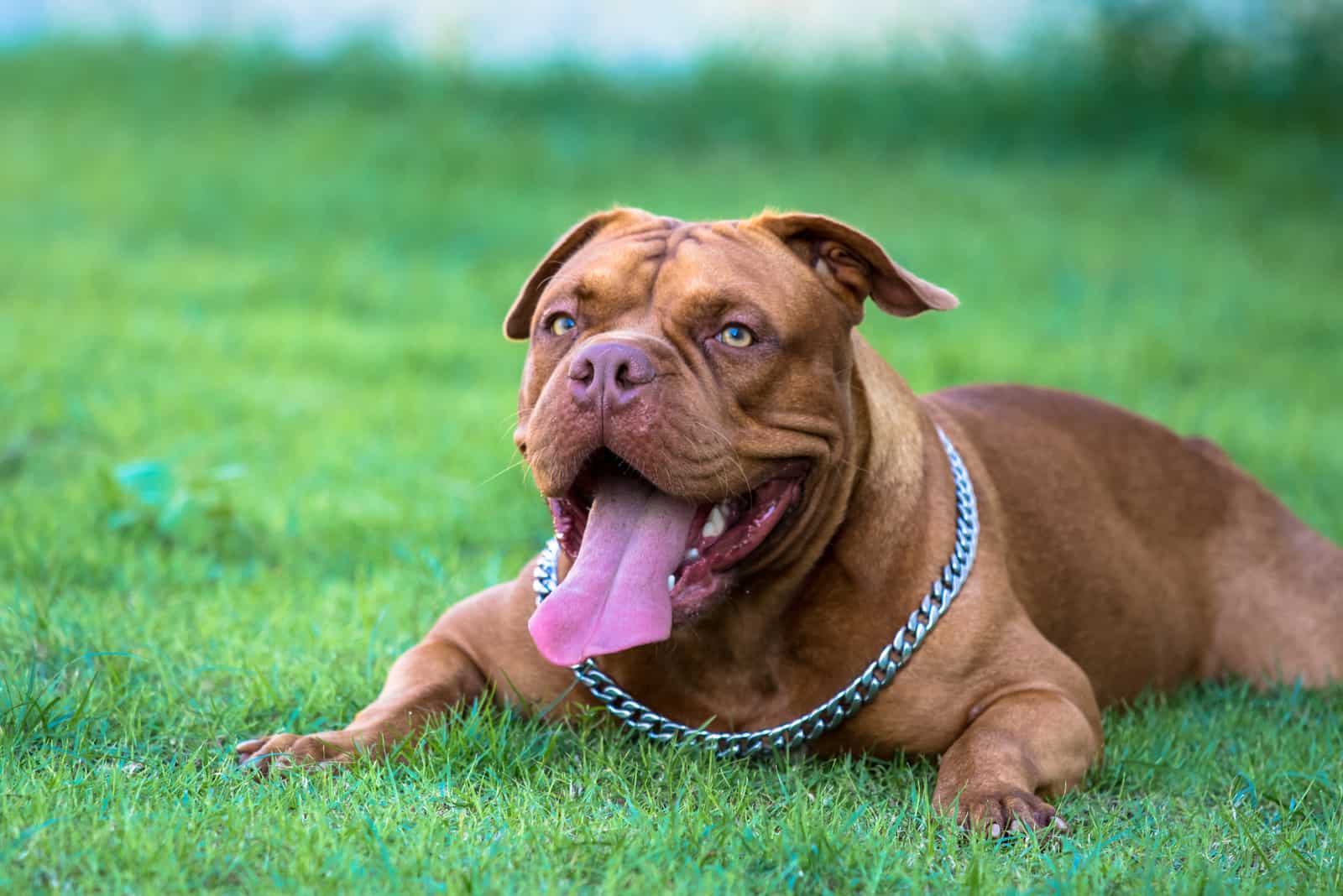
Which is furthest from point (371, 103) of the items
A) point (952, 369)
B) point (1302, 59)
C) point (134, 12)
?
point (1302, 59)

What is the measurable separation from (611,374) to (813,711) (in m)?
1.00

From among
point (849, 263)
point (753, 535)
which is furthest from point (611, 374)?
point (849, 263)

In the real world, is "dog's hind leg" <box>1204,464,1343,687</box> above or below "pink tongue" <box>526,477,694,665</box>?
below

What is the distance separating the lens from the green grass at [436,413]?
3172 millimetres

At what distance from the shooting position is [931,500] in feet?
13.3

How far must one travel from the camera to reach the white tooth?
12.0 feet

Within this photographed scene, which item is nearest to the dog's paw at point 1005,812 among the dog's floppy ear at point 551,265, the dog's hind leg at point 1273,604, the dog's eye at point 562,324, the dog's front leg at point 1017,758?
the dog's front leg at point 1017,758

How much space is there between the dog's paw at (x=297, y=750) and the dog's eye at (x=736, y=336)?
4.08 ft

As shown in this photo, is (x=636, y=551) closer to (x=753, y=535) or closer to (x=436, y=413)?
(x=753, y=535)

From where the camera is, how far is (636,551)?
3566mm

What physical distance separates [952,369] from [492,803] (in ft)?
19.1

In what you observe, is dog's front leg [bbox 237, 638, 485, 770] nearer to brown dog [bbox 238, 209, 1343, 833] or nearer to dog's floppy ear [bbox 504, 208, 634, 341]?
brown dog [bbox 238, 209, 1343, 833]

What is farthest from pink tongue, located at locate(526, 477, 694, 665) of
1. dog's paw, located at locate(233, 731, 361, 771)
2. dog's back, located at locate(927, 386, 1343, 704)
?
dog's back, located at locate(927, 386, 1343, 704)

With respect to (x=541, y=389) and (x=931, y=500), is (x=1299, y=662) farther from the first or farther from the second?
(x=541, y=389)
